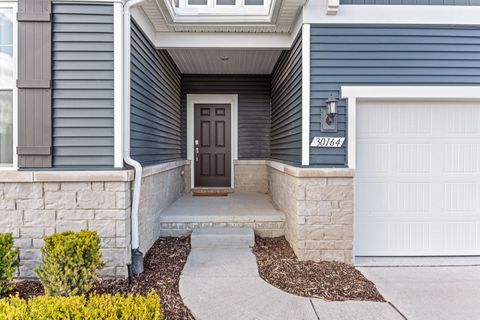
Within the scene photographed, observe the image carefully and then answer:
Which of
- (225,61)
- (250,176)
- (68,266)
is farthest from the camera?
(250,176)

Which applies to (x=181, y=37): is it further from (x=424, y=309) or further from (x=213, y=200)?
(x=424, y=309)

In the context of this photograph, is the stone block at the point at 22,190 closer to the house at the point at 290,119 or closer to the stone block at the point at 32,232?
the house at the point at 290,119

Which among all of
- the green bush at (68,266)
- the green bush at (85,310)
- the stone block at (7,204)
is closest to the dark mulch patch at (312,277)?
the green bush at (85,310)

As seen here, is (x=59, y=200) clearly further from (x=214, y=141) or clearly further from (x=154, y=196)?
(x=214, y=141)

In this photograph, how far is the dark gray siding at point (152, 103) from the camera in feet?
11.9

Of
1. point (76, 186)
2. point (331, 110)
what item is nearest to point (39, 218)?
point (76, 186)

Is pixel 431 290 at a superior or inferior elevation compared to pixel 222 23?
inferior

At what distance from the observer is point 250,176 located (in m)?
6.66

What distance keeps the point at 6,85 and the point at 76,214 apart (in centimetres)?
152

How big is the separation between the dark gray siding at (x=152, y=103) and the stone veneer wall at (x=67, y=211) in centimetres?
59

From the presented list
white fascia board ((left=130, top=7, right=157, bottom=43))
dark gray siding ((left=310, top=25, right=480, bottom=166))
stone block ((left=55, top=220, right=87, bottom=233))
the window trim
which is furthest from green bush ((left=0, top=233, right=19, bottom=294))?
dark gray siding ((left=310, top=25, right=480, bottom=166))

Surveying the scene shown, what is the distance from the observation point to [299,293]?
2879 mm

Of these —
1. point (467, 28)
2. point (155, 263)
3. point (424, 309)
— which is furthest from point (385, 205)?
point (155, 263)

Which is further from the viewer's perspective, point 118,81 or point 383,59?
point 383,59
